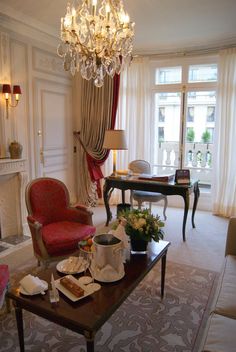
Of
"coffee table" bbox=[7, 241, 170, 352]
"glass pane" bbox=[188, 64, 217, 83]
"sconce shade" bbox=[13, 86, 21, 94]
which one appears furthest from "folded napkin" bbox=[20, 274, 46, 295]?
"glass pane" bbox=[188, 64, 217, 83]

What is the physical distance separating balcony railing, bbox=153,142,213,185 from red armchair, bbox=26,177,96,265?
107 inches

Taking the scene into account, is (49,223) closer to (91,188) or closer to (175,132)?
(91,188)

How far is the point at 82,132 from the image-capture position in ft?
17.5

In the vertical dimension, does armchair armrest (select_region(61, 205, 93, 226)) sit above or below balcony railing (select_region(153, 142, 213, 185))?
below

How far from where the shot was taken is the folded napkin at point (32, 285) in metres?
1.72

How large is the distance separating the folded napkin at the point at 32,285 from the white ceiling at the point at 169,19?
3.10m

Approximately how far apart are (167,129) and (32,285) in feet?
14.0

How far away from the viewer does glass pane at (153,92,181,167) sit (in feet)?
17.4

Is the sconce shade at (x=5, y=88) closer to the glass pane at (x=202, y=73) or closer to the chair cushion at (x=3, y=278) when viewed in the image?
the chair cushion at (x=3, y=278)

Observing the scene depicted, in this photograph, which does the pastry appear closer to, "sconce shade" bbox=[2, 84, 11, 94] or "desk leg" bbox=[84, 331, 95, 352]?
"desk leg" bbox=[84, 331, 95, 352]

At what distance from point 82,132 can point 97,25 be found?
276cm

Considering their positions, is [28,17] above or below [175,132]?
above

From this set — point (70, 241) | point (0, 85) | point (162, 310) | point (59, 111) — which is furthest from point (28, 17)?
point (162, 310)

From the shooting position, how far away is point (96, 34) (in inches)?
107
